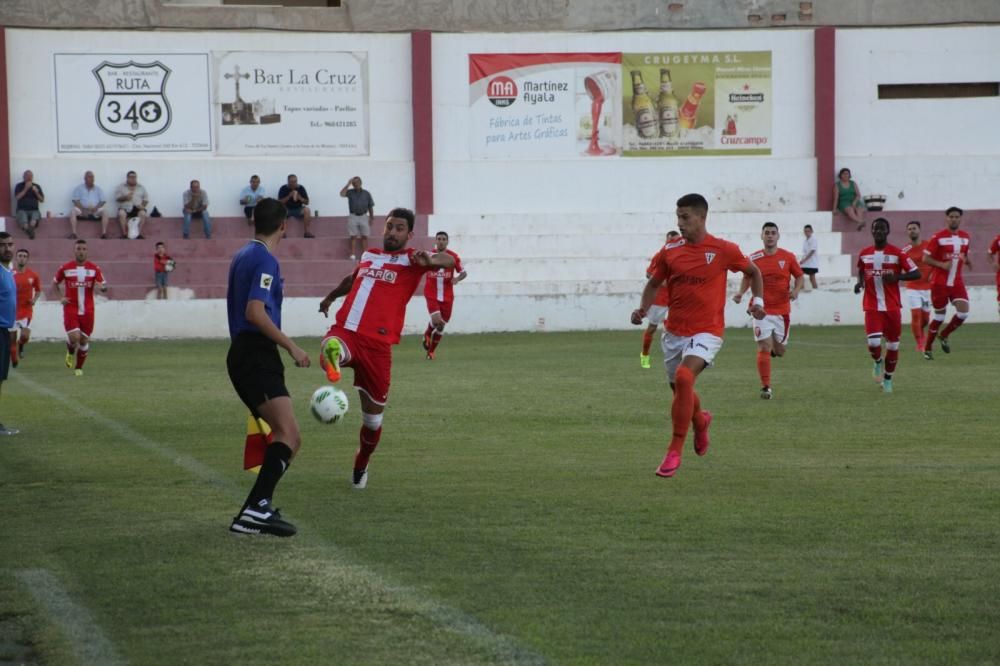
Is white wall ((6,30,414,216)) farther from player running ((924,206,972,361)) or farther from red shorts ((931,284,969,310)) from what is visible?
red shorts ((931,284,969,310))

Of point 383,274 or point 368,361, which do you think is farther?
point 383,274

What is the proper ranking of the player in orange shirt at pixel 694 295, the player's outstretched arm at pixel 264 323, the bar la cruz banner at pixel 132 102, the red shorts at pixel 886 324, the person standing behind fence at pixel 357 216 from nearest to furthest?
the player's outstretched arm at pixel 264 323, the player in orange shirt at pixel 694 295, the red shorts at pixel 886 324, the person standing behind fence at pixel 357 216, the bar la cruz banner at pixel 132 102

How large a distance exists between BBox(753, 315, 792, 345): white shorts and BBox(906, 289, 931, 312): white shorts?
7.35m

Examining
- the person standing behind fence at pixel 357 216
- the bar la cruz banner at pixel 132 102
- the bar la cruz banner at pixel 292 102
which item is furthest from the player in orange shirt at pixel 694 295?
the bar la cruz banner at pixel 132 102

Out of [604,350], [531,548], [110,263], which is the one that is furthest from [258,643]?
[110,263]

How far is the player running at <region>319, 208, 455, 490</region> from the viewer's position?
9.88 meters

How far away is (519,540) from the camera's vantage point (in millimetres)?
7727

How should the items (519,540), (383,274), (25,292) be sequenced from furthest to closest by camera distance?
(25,292), (383,274), (519,540)

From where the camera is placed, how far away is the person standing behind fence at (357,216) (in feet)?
113

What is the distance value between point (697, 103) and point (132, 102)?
15004 millimetres

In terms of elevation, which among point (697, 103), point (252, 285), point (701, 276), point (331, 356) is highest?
point (697, 103)

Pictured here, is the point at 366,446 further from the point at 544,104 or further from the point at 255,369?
the point at 544,104

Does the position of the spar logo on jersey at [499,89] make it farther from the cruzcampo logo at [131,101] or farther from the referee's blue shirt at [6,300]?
the referee's blue shirt at [6,300]

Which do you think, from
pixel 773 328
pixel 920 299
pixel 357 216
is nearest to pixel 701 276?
pixel 773 328
